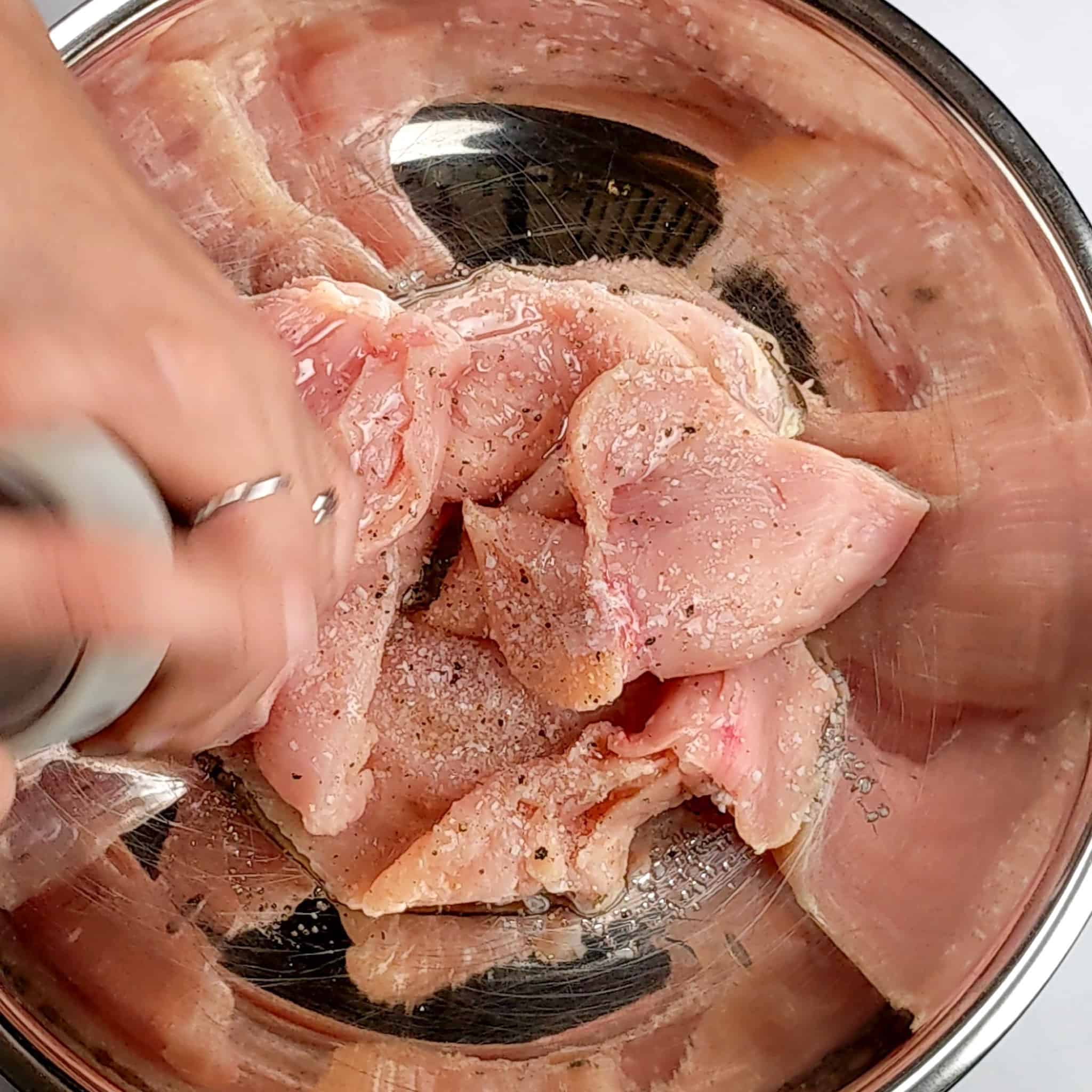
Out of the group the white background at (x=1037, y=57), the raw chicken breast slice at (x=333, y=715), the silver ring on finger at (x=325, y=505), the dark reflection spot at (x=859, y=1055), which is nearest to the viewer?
the silver ring on finger at (x=325, y=505)

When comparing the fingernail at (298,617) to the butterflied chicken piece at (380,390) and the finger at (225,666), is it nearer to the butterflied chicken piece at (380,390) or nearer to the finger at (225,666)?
the finger at (225,666)

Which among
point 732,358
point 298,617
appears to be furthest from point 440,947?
point 732,358

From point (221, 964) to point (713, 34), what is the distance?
3.65ft

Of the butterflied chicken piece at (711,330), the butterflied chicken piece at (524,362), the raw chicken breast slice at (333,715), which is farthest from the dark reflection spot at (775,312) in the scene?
the raw chicken breast slice at (333,715)

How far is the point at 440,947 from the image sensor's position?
121 cm

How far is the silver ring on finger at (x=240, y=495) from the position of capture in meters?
0.68

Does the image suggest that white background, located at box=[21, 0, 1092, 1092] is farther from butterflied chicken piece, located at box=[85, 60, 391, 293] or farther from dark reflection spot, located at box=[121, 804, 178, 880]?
dark reflection spot, located at box=[121, 804, 178, 880]

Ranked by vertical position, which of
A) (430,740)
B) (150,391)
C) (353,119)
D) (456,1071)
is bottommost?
(456,1071)

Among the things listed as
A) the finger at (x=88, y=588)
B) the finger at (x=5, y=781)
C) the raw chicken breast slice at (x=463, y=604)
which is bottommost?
the raw chicken breast slice at (x=463, y=604)

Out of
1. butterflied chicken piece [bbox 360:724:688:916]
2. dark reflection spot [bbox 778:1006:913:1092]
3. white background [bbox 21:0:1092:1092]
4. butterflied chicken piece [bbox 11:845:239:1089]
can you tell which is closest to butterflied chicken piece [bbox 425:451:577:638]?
butterflied chicken piece [bbox 360:724:688:916]

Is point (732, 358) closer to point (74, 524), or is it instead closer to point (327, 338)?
point (327, 338)

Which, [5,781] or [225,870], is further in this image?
[225,870]

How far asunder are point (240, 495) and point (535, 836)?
0.58m

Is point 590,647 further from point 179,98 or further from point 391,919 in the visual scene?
point 179,98
